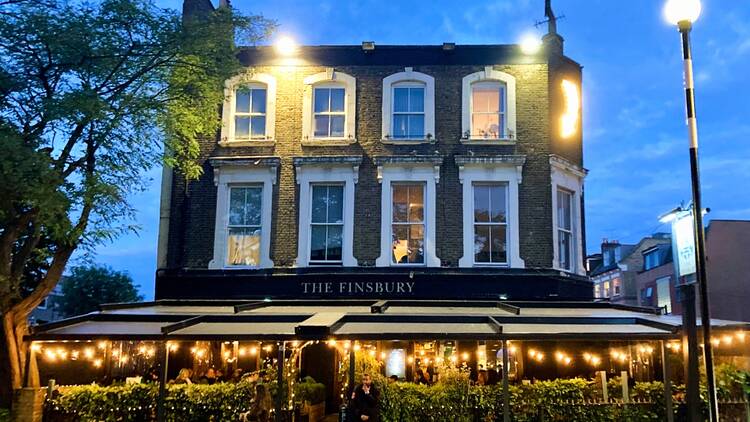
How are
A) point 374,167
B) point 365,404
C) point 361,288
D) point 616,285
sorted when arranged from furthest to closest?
1. point 616,285
2. point 374,167
3. point 361,288
4. point 365,404

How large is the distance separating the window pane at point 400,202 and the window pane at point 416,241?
0.37m

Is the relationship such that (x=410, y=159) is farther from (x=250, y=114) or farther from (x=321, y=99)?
(x=250, y=114)

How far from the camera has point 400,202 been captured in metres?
17.8

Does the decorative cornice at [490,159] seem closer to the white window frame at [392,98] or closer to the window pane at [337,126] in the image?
the white window frame at [392,98]

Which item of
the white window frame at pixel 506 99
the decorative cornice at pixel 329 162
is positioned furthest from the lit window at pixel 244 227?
the white window frame at pixel 506 99

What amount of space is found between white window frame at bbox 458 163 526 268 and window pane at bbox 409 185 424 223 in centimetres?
107

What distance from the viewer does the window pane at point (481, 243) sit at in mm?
17469

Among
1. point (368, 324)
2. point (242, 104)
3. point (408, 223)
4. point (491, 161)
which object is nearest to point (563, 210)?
point (491, 161)

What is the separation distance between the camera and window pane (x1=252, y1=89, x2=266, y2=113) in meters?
18.7

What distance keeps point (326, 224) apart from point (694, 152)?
10.6 m

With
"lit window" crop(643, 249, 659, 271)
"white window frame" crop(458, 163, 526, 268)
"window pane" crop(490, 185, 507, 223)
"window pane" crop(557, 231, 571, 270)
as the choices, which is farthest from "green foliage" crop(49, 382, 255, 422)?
"lit window" crop(643, 249, 659, 271)

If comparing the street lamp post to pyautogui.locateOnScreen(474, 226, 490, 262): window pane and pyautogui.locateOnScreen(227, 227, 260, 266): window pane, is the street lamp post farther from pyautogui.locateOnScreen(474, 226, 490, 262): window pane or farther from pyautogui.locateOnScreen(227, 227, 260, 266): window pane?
pyautogui.locateOnScreen(227, 227, 260, 266): window pane

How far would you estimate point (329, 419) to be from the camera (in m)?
17.5

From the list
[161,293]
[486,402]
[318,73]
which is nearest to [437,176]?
[318,73]
